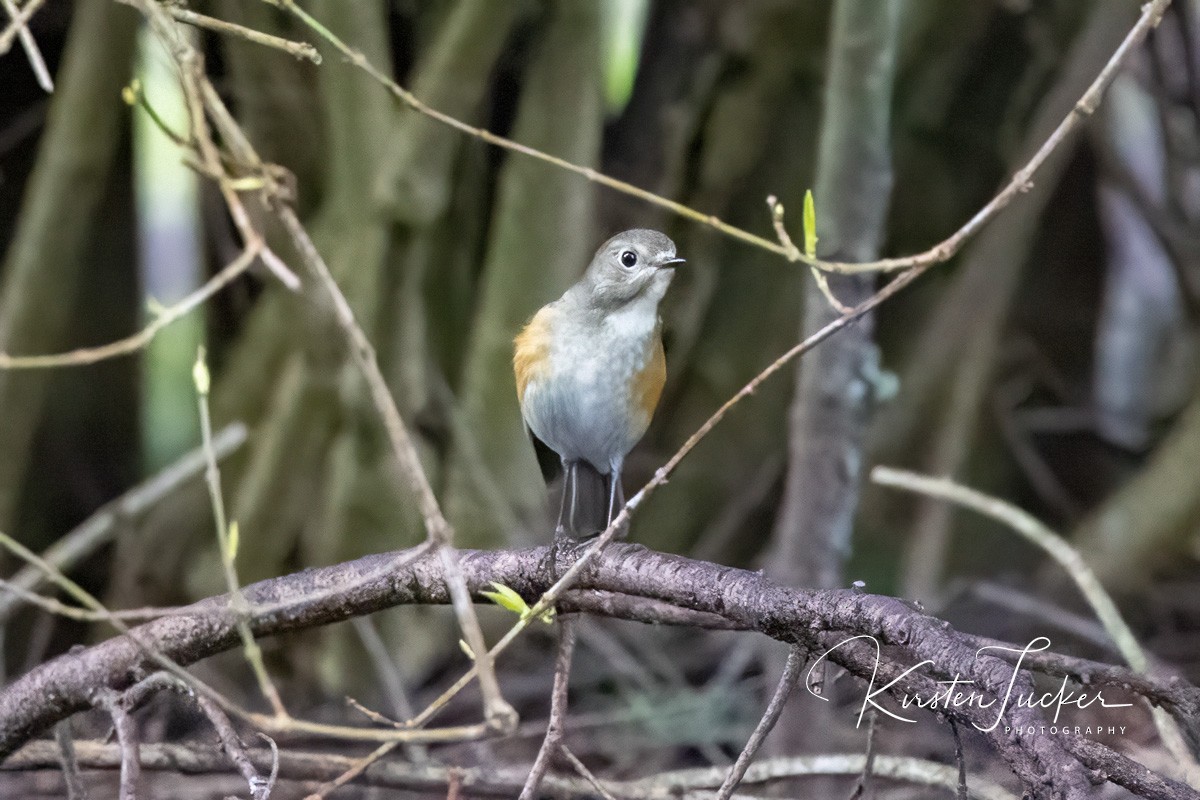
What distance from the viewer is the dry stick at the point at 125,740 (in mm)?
1631

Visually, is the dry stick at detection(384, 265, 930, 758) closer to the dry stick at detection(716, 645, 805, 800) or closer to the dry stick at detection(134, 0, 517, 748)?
the dry stick at detection(134, 0, 517, 748)

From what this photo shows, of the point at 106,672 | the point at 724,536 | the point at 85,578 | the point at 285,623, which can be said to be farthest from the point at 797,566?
the point at 85,578

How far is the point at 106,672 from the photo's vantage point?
6.32ft

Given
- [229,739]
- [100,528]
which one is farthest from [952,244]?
[100,528]

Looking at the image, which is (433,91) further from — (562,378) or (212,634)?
(212,634)

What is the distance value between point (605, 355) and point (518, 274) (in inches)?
51.0

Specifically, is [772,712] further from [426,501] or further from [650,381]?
[650,381]

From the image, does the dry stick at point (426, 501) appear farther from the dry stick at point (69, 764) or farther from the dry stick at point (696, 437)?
the dry stick at point (69, 764)

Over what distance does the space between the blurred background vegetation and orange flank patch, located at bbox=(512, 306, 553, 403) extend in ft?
3.14

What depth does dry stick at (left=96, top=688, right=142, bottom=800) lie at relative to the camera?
1.63 metres

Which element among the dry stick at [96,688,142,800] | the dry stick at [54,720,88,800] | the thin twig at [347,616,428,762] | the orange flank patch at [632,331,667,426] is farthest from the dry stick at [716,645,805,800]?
the thin twig at [347,616,428,762]

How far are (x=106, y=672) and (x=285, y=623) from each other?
31cm

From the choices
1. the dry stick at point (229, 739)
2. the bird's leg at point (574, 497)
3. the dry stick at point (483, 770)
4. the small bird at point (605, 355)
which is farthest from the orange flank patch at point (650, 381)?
the dry stick at point (229, 739)

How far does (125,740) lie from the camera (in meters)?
1.69
